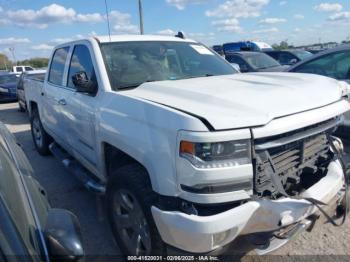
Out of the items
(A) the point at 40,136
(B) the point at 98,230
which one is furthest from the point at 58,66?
(B) the point at 98,230

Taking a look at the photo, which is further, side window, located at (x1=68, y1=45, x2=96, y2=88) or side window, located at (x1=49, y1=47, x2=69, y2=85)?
side window, located at (x1=49, y1=47, x2=69, y2=85)

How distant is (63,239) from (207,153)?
0.98m

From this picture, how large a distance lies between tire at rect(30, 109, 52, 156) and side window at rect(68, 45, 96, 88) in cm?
227

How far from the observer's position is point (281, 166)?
2.38m

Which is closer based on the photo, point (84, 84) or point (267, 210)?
point (267, 210)

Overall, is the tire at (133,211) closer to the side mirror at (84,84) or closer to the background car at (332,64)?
the side mirror at (84,84)

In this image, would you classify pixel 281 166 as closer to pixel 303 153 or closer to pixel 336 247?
pixel 303 153

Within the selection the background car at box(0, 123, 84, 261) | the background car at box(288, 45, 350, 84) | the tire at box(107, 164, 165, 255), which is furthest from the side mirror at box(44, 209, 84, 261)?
the background car at box(288, 45, 350, 84)

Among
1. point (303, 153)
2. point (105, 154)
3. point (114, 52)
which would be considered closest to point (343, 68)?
point (303, 153)

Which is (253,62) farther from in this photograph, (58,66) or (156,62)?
(156,62)

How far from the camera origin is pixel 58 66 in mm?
4883

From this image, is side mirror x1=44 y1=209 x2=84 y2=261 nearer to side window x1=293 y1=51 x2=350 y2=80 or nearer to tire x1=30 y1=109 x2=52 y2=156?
side window x1=293 y1=51 x2=350 y2=80

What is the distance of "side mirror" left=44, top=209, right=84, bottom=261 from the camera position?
4.45ft

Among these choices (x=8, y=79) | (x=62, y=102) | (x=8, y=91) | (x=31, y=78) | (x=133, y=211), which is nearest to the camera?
(x=133, y=211)
